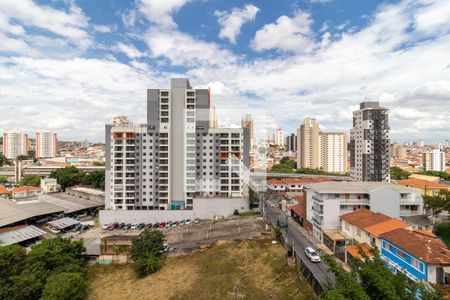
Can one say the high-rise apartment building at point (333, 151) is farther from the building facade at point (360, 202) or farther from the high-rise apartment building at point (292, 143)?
the building facade at point (360, 202)

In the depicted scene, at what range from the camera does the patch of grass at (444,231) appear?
19828mm

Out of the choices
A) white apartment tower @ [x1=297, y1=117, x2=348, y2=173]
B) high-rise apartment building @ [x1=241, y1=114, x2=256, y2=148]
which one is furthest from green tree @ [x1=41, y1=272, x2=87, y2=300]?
white apartment tower @ [x1=297, y1=117, x2=348, y2=173]

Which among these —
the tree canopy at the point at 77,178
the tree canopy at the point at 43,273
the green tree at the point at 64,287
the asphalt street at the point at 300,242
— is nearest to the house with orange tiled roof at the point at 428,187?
the asphalt street at the point at 300,242

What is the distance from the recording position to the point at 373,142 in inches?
1667

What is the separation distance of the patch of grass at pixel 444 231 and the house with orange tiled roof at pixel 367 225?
5.45 m

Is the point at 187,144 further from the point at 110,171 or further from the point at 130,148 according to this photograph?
the point at 110,171

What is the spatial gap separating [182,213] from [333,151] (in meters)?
52.2

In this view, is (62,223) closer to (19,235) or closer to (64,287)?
(19,235)

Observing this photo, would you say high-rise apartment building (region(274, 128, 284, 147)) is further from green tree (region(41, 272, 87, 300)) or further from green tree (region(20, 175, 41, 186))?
green tree (region(41, 272, 87, 300))

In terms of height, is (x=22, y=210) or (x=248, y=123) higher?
(x=248, y=123)

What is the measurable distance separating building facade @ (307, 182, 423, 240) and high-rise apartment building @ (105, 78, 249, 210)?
1110cm

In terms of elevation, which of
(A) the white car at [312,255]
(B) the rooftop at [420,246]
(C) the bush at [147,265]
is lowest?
(C) the bush at [147,265]

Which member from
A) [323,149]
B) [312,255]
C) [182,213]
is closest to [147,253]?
[182,213]

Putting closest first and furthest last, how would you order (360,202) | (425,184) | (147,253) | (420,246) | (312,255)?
(420,246) < (312,255) < (147,253) < (360,202) < (425,184)
